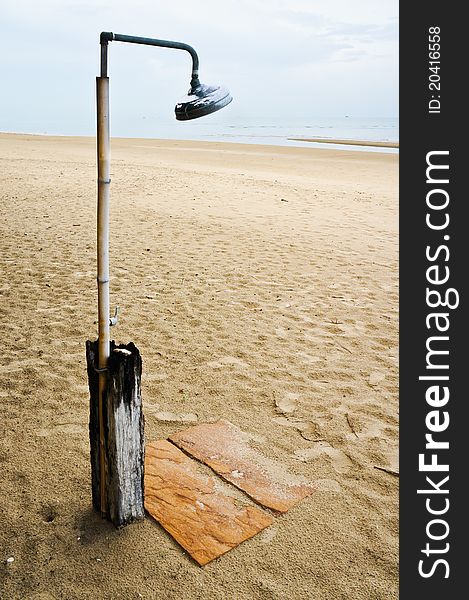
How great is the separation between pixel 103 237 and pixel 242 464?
1.48m

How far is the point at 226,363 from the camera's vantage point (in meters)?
4.12

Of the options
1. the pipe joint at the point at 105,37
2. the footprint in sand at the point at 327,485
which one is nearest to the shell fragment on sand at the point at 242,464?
the footprint in sand at the point at 327,485

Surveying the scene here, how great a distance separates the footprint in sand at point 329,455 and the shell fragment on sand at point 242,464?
0.59 ft

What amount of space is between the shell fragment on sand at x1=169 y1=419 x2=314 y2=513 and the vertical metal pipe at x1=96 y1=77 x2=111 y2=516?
2.26 feet

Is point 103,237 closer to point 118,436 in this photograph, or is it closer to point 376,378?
point 118,436

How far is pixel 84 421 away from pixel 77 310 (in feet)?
6.19

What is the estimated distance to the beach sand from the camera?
2.30 metres

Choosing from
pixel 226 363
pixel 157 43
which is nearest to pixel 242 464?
pixel 226 363

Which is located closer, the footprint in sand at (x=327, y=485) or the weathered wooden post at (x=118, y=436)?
the weathered wooden post at (x=118, y=436)

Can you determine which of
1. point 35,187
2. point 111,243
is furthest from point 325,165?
point 111,243

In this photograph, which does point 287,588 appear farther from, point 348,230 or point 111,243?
point 348,230

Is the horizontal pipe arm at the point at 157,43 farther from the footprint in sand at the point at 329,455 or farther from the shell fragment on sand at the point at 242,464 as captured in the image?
the footprint in sand at the point at 329,455

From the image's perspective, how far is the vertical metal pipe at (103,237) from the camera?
79.5 inches

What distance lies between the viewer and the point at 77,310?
197 inches
